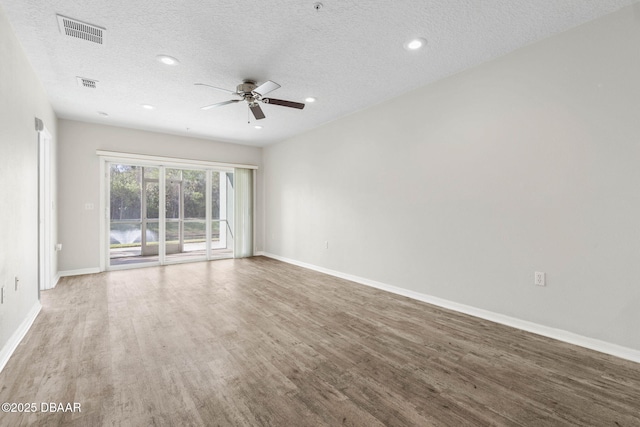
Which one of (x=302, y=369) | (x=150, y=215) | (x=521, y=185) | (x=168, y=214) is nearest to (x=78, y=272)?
(x=150, y=215)

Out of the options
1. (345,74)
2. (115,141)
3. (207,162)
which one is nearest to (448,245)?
(345,74)

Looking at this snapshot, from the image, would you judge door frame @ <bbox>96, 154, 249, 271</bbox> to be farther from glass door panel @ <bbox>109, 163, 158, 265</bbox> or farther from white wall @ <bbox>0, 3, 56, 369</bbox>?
white wall @ <bbox>0, 3, 56, 369</bbox>

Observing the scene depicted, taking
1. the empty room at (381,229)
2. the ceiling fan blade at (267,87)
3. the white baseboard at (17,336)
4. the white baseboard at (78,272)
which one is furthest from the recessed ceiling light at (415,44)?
the white baseboard at (78,272)

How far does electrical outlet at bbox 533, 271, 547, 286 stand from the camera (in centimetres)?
278

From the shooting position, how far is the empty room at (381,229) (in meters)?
1.91

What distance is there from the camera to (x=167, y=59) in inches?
122

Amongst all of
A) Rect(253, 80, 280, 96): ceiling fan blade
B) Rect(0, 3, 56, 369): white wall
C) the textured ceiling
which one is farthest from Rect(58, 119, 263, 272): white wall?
Rect(253, 80, 280, 96): ceiling fan blade

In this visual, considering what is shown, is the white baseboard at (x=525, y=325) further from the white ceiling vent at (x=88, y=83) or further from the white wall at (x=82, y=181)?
the white wall at (x=82, y=181)

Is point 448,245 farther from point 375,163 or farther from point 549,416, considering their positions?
point 549,416

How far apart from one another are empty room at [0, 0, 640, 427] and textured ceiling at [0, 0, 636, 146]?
23 mm

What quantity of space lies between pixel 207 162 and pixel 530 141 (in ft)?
19.6

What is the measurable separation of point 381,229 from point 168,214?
15.1 ft

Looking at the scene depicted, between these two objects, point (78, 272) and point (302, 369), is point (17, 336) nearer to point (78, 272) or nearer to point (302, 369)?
point (302, 369)

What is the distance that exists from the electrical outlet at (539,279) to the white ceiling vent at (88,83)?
550cm
